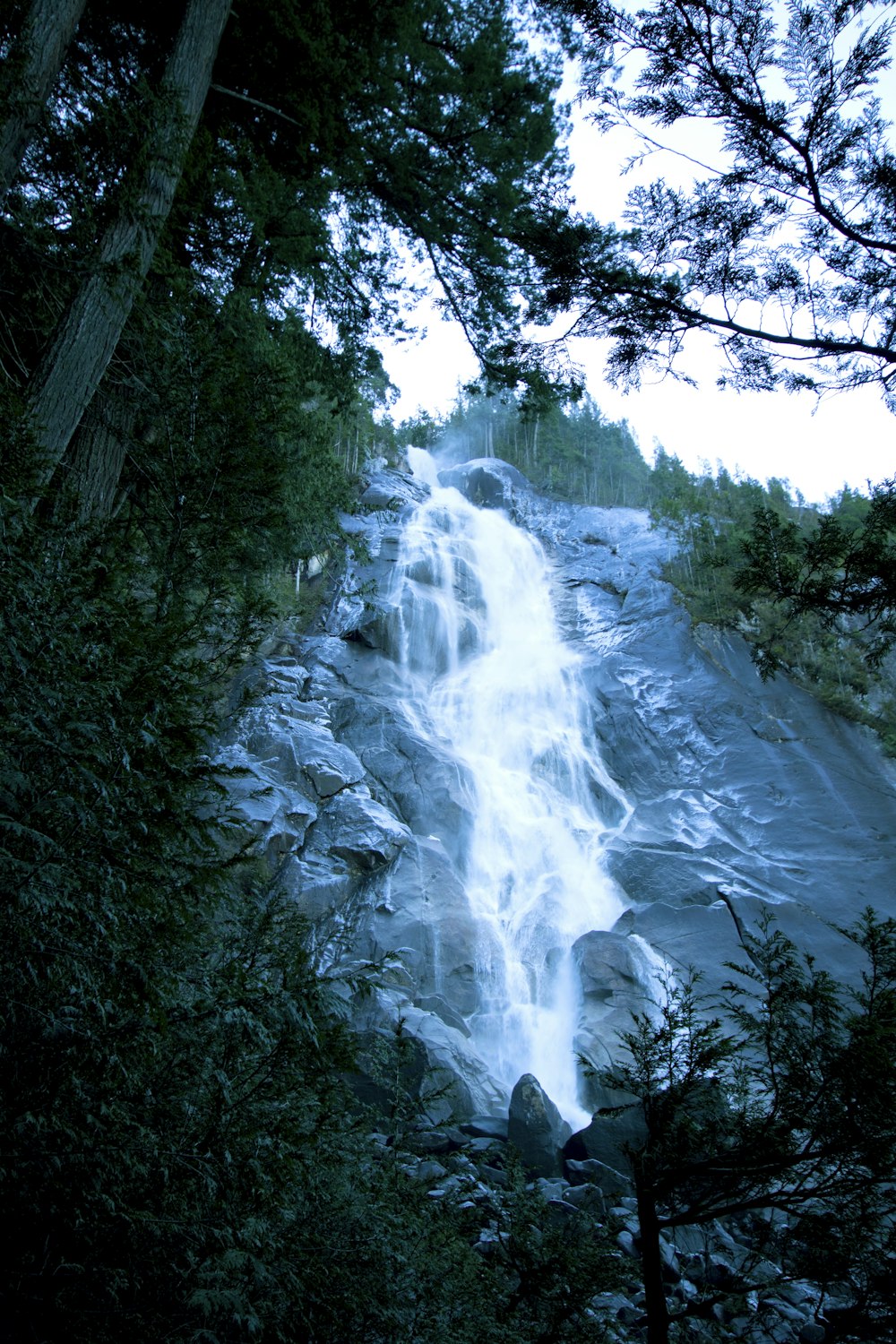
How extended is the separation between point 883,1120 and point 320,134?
8725mm

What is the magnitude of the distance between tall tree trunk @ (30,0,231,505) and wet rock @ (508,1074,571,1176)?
8.33m

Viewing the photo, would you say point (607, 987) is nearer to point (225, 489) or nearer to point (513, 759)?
point (513, 759)

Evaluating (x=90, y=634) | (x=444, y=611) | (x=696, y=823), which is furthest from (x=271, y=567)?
(x=444, y=611)

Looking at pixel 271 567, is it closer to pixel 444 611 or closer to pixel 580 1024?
pixel 580 1024

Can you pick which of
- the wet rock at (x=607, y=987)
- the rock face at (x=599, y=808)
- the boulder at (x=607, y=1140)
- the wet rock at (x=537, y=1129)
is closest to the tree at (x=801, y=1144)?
the rock face at (x=599, y=808)

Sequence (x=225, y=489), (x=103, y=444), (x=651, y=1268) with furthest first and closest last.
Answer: (x=103, y=444), (x=225, y=489), (x=651, y=1268)

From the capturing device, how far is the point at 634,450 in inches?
2303

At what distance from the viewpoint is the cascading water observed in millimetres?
12828

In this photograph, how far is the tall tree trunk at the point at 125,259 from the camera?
14.6 ft

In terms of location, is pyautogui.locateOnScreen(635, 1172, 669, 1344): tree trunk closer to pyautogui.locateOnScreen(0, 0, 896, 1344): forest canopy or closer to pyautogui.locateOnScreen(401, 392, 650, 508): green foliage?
pyautogui.locateOnScreen(0, 0, 896, 1344): forest canopy

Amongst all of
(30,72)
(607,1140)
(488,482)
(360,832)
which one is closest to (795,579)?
(30,72)

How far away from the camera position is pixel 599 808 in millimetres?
18484

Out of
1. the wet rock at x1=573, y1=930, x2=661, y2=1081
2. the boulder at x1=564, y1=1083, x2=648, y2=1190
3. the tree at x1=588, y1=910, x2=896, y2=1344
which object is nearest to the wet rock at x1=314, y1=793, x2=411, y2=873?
the wet rock at x1=573, y1=930, x2=661, y2=1081

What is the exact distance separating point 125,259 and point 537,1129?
965cm
